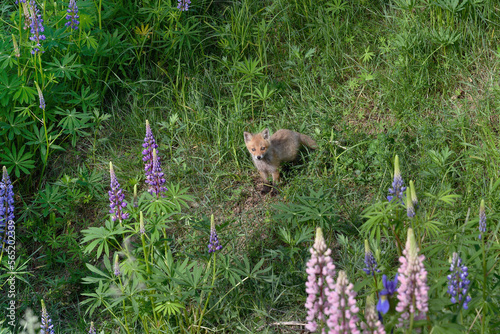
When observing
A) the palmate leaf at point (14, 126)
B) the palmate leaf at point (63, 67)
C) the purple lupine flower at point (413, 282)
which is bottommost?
the palmate leaf at point (14, 126)

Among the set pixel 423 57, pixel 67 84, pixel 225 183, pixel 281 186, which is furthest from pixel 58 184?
pixel 423 57

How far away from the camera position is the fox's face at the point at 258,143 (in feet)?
15.2

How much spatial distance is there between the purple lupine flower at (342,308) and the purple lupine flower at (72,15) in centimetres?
390

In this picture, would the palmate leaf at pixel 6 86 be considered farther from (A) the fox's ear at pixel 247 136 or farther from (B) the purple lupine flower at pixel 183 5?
(A) the fox's ear at pixel 247 136

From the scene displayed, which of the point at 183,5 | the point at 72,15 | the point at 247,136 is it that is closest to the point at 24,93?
the point at 72,15

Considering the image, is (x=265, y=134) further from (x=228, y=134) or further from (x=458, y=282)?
(x=458, y=282)

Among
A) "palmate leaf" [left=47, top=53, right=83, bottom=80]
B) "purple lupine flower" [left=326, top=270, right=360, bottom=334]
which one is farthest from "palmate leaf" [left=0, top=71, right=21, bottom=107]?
"purple lupine flower" [left=326, top=270, right=360, bottom=334]

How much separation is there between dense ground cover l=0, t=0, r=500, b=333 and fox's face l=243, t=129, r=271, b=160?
0.27m

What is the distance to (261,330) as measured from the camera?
12.1ft

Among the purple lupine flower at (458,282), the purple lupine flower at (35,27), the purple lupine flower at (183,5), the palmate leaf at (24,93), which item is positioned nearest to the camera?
the purple lupine flower at (458,282)

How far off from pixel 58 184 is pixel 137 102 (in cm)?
119

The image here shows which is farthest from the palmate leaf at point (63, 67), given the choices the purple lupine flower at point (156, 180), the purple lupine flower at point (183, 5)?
the purple lupine flower at point (156, 180)

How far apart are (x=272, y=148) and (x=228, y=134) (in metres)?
0.61

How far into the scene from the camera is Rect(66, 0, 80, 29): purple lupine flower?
490cm
